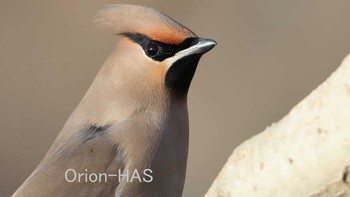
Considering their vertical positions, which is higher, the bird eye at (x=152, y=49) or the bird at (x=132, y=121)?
the bird eye at (x=152, y=49)

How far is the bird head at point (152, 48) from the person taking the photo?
13.9ft

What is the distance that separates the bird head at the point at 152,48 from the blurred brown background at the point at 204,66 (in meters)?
3.09

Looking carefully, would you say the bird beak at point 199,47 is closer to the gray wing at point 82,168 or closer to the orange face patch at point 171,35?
the orange face patch at point 171,35

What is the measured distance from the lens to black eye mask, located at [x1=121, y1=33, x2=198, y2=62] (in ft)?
13.9

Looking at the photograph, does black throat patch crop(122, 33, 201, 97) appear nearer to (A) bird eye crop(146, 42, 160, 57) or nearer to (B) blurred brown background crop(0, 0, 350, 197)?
(A) bird eye crop(146, 42, 160, 57)

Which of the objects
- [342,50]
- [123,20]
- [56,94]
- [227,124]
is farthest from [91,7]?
[123,20]

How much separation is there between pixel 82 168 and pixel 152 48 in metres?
0.63

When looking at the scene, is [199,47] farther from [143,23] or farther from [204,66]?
[204,66]

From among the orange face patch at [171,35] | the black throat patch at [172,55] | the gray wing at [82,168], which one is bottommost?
the gray wing at [82,168]

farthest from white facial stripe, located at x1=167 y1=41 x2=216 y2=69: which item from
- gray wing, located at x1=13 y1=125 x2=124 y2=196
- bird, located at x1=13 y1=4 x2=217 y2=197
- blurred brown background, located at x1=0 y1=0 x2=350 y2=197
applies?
blurred brown background, located at x1=0 y1=0 x2=350 y2=197

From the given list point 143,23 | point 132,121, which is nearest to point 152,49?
point 143,23

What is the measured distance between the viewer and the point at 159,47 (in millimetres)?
4285

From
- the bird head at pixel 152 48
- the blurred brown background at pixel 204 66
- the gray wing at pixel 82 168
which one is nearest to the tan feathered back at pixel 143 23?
the bird head at pixel 152 48

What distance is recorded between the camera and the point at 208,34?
818 centimetres
